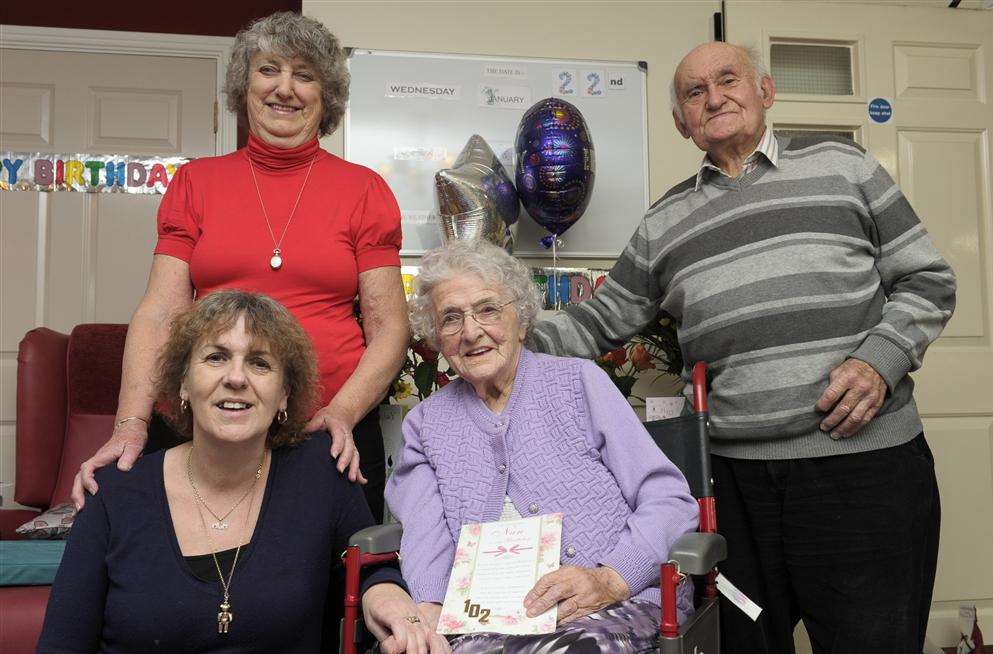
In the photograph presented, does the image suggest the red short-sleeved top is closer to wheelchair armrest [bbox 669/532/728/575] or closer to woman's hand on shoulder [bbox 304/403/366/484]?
woman's hand on shoulder [bbox 304/403/366/484]

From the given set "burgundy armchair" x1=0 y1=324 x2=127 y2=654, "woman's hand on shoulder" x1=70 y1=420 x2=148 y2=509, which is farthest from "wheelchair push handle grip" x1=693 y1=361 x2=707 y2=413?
"burgundy armchair" x1=0 y1=324 x2=127 y2=654

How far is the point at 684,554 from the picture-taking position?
55.7 inches

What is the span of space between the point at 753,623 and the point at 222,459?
125cm

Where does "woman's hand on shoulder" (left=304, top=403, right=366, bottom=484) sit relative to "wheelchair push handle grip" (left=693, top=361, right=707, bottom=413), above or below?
below

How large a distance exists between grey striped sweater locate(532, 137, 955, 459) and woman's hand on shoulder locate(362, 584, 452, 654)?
719 millimetres

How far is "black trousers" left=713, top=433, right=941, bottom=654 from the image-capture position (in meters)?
1.68

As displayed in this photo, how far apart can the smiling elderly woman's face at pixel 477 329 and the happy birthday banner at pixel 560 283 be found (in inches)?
58.1

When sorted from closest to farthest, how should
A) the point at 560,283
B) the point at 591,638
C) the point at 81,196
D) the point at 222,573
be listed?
the point at 591,638 → the point at 222,573 → the point at 560,283 → the point at 81,196

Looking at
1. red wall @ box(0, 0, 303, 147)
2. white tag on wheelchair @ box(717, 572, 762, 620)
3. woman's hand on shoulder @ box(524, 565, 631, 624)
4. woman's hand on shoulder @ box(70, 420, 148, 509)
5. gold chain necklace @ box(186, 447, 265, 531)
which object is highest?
red wall @ box(0, 0, 303, 147)

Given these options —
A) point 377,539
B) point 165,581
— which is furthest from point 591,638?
point 165,581

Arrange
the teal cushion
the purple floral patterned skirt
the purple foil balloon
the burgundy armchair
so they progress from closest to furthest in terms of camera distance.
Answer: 1. the purple floral patterned skirt
2. the teal cushion
3. the purple foil balloon
4. the burgundy armchair

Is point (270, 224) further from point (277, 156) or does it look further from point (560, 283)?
point (560, 283)

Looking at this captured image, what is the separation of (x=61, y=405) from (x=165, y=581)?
1920 mm

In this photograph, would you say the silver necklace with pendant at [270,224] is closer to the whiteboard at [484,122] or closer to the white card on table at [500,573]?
the white card on table at [500,573]
